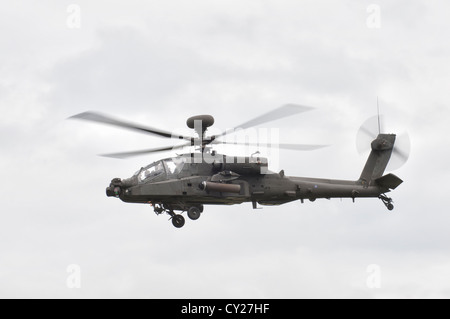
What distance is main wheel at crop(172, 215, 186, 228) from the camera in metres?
38.1

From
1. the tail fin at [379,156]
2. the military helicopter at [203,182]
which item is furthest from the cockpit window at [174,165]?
the tail fin at [379,156]

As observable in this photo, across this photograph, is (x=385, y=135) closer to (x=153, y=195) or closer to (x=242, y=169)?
(x=242, y=169)

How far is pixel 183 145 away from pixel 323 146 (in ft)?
22.4

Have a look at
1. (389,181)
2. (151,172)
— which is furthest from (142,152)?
(389,181)

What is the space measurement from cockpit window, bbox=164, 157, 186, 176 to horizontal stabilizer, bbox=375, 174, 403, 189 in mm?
11371

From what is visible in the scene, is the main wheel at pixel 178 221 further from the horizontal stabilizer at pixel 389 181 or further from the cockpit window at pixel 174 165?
the horizontal stabilizer at pixel 389 181

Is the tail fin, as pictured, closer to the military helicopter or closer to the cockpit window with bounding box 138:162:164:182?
the military helicopter

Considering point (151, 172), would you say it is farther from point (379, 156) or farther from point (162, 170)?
point (379, 156)

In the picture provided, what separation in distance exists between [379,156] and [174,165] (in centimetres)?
1325

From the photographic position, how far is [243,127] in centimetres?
3553

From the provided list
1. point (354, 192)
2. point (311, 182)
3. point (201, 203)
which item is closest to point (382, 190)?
point (354, 192)

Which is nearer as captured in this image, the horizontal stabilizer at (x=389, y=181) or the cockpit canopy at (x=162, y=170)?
the cockpit canopy at (x=162, y=170)

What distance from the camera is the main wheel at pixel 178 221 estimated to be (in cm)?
3812

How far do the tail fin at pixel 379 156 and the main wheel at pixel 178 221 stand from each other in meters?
11.4
